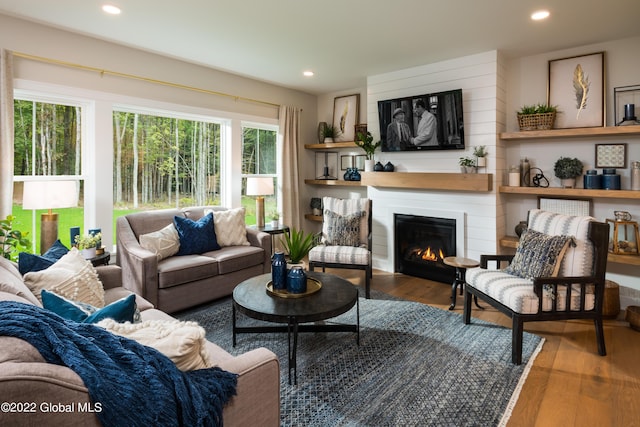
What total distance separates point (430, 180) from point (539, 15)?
1.88 meters

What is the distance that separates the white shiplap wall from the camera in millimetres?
3930

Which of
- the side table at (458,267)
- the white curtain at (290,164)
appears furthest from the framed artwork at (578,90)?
the white curtain at (290,164)

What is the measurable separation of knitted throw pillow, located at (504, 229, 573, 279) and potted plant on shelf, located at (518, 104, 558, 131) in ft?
4.63

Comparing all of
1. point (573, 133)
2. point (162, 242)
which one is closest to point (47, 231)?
point (162, 242)

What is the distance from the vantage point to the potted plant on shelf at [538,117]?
3.71m

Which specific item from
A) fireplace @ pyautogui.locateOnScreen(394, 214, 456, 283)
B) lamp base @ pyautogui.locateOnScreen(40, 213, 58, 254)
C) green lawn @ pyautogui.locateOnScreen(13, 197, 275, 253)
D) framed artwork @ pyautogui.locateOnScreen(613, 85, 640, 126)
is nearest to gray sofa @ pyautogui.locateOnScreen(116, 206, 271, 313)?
green lawn @ pyautogui.locateOnScreen(13, 197, 275, 253)

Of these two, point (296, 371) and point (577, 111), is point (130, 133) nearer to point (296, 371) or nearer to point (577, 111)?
point (296, 371)

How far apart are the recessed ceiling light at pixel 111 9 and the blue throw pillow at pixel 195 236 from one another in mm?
1895

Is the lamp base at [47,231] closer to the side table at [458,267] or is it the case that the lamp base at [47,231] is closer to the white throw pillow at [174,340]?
the white throw pillow at [174,340]

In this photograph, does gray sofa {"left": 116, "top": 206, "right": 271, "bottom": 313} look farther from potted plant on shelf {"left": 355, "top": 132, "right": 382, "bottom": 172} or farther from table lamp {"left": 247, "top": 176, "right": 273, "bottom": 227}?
potted plant on shelf {"left": 355, "top": 132, "right": 382, "bottom": 172}

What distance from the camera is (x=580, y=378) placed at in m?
2.32

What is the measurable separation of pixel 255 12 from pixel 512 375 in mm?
3291

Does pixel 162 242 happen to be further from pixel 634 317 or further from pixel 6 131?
pixel 634 317

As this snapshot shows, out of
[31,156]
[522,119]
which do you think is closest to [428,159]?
[522,119]
